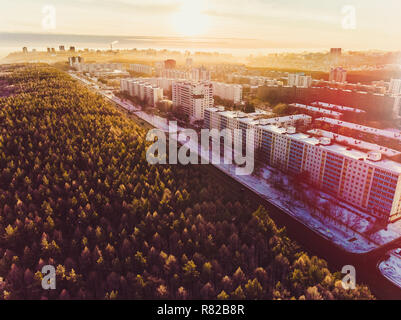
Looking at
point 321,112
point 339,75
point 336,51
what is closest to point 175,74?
point 339,75

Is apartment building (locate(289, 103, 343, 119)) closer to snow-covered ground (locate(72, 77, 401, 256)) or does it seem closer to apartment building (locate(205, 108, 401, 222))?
apartment building (locate(205, 108, 401, 222))

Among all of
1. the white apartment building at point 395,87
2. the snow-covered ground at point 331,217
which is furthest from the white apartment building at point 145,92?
the white apartment building at point 395,87

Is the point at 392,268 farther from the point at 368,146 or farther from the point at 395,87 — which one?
the point at 395,87

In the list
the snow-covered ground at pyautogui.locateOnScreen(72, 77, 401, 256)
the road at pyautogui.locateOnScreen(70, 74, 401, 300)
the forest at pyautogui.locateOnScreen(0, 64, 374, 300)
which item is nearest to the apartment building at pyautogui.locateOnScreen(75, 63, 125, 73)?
the forest at pyautogui.locateOnScreen(0, 64, 374, 300)
